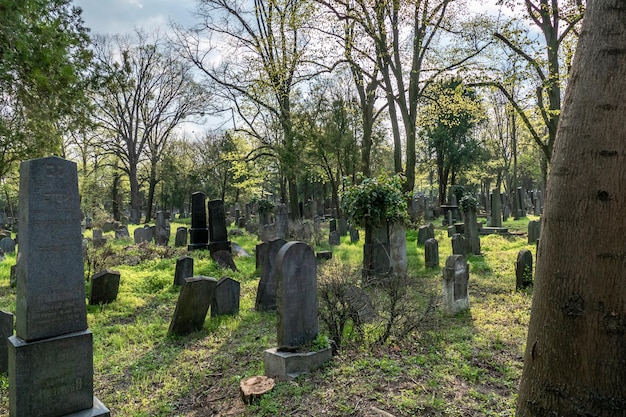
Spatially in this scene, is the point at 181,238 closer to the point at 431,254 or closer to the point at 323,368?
the point at 431,254

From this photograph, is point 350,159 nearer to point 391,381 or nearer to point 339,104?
point 339,104

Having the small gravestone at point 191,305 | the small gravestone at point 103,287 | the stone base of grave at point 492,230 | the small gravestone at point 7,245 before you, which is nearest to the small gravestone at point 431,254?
the small gravestone at point 191,305

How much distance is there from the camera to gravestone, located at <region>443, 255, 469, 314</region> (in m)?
6.79

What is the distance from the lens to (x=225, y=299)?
726 centimetres

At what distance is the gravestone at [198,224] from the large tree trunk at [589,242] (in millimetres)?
13106

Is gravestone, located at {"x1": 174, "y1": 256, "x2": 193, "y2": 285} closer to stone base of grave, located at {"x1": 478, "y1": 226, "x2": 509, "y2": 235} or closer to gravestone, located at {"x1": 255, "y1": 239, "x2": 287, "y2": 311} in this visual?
gravestone, located at {"x1": 255, "y1": 239, "x2": 287, "y2": 311}

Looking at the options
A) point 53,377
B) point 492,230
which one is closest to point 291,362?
point 53,377

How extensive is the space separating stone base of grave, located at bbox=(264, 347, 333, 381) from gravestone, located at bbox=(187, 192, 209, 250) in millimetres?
10319

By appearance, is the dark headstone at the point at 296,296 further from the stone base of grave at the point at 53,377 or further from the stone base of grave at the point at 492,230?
the stone base of grave at the point at 492,230

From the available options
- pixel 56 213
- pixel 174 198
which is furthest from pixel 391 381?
pixel 174 198

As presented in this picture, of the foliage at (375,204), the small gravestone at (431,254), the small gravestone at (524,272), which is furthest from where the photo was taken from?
the small gravestone at (431,254)

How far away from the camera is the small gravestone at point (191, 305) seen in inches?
248

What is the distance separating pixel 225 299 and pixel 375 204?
4211 millimetres

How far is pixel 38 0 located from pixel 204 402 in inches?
409
